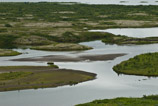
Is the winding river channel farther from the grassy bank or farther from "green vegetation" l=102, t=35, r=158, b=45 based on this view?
"green vegetation" l=102, t=35, r=158, b=45

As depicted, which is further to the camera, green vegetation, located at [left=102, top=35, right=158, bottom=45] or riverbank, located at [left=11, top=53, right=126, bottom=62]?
green vegetation, located at [left=102, top=35, right=158, bottom=45]

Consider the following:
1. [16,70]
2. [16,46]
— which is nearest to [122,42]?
[16,46]

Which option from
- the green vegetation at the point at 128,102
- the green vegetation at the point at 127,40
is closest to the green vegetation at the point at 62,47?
the green vegetation at the point at 127,40

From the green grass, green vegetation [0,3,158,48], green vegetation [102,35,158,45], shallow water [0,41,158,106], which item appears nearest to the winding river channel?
shallow water [0,41,158,106]

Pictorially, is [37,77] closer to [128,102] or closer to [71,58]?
[71,58]

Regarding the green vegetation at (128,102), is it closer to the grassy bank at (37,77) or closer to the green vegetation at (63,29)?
the grassy bank at (37,77)
